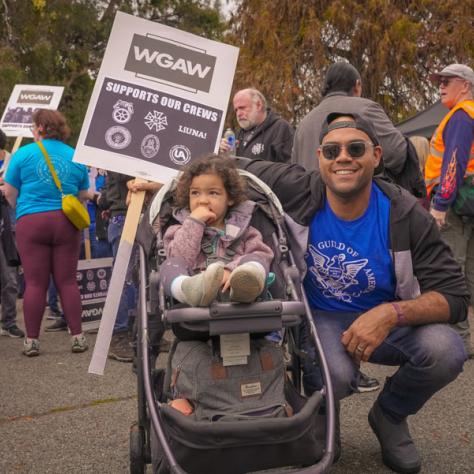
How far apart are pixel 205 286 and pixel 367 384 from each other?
2.36 m

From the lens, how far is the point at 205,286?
8.49 ft

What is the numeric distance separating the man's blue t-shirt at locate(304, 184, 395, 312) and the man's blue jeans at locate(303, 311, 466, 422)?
121 millimetres

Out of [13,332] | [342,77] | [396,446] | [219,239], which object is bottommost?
[13,332]

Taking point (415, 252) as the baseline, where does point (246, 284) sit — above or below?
below

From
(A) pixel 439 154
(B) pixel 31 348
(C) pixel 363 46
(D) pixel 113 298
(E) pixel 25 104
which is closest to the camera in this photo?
(D) pixel 113 298

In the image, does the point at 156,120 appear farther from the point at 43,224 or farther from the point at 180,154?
the point at 43,224

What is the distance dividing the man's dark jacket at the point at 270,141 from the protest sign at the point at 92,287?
1789 mm

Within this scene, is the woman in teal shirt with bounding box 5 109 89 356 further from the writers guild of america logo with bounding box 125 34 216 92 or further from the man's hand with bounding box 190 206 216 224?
the man's hand with bounding box 190 206 216 224

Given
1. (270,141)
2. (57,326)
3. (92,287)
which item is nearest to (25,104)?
(92,287)

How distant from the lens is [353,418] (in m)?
4.05

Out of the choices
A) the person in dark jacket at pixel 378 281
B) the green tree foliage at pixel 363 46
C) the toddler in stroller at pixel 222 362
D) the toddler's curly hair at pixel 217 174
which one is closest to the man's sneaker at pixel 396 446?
the person in dark jacket at pixel 378 281

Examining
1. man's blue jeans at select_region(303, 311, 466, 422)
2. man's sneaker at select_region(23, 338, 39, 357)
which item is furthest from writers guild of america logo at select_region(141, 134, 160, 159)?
man's sneaker at select_region(23, 338, 39, 357)

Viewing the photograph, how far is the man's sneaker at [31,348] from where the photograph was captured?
5859 millimetres

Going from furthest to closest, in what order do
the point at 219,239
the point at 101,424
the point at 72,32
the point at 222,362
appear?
1. the point at 72,32
2. the point at 101,424
3. the point at 219,239
4. the point at 222,362
